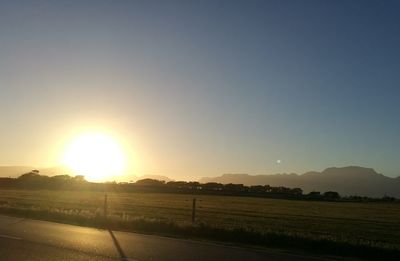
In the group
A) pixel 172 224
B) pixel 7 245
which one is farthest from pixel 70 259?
pixel 172 224

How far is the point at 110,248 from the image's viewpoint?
14.1 m

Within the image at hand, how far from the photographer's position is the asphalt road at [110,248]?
1286 centimetres

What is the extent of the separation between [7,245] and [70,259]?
3.04m

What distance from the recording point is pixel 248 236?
17734 mm

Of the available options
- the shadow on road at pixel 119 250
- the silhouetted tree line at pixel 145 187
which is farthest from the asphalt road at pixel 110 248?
the silhouetted tree line at pixel 145 187

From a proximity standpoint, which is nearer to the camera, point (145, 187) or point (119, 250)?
point (119, 250)

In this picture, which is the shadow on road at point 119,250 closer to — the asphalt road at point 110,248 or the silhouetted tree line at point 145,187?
the asphalt road at point 110,248

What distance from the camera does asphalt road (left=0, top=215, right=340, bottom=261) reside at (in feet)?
42.2

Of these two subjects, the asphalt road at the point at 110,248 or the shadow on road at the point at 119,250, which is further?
the asphalt road at the point at 110,248

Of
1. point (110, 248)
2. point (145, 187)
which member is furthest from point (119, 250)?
point (145, 187)

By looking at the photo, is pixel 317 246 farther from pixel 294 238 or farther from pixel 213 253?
pixel 213 253

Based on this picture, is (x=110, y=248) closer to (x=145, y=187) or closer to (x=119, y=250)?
(x=119, y=250)

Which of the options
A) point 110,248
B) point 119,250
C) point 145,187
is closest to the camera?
point 119,250

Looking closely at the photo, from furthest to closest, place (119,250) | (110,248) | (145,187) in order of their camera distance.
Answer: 1. (145,187)
2. (110,248)
3. (119,250)
